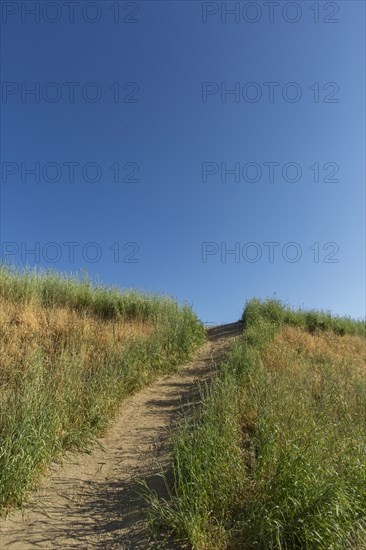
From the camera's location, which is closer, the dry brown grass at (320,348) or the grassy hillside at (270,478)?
the grassy hillside at (270,478)

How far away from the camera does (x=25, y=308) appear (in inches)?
351

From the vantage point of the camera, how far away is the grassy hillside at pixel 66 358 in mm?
3896

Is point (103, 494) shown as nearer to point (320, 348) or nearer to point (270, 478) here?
point (270, 478)

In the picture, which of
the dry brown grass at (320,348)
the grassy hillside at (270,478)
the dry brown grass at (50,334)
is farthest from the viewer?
the dry brown grass at (320,348)

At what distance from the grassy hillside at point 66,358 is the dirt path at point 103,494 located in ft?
0.75

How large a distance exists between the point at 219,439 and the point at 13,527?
6.64 ft

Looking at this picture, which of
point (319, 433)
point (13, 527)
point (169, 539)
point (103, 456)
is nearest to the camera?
point (169, 539)

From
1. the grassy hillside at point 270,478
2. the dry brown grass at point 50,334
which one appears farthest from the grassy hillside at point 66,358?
the grassy hillside at point 270,478

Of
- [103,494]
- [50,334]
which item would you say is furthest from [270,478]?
[50,334]

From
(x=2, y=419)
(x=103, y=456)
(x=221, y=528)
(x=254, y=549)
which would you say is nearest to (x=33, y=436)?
(x=2, y=419)

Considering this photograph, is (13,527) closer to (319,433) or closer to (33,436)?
(33,436)

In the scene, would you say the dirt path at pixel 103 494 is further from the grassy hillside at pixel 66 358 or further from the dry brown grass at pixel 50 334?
the dry brown grass at pixel 50 334

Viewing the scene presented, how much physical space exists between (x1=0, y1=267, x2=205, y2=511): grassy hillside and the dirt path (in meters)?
0.23

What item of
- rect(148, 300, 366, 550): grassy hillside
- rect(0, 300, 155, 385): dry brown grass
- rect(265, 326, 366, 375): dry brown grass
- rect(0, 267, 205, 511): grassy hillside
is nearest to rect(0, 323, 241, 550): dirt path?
rect(0, 267, 205, 511): grassy hillside
